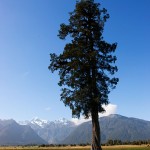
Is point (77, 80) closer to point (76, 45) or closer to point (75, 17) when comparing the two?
point (76, 45)

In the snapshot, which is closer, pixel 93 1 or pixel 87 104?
pixel 87 104

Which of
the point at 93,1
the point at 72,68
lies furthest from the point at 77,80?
the point at 93,1

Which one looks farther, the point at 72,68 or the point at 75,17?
the point at 75,17

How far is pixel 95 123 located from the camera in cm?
3738

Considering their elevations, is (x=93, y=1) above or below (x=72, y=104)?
above

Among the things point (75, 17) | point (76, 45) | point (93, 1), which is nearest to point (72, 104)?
point (76, 45)

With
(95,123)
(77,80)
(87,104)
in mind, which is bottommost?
(95,123)

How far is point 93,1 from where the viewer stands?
42219mm

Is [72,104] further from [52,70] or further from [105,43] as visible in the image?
[105,43]

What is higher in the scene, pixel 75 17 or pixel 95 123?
pixel 75 17

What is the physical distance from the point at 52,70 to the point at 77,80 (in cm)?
433

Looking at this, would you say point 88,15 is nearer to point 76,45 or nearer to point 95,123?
point 76,45

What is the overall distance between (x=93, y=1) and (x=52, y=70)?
1133cm

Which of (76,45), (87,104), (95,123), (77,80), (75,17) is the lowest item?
(95,123)
